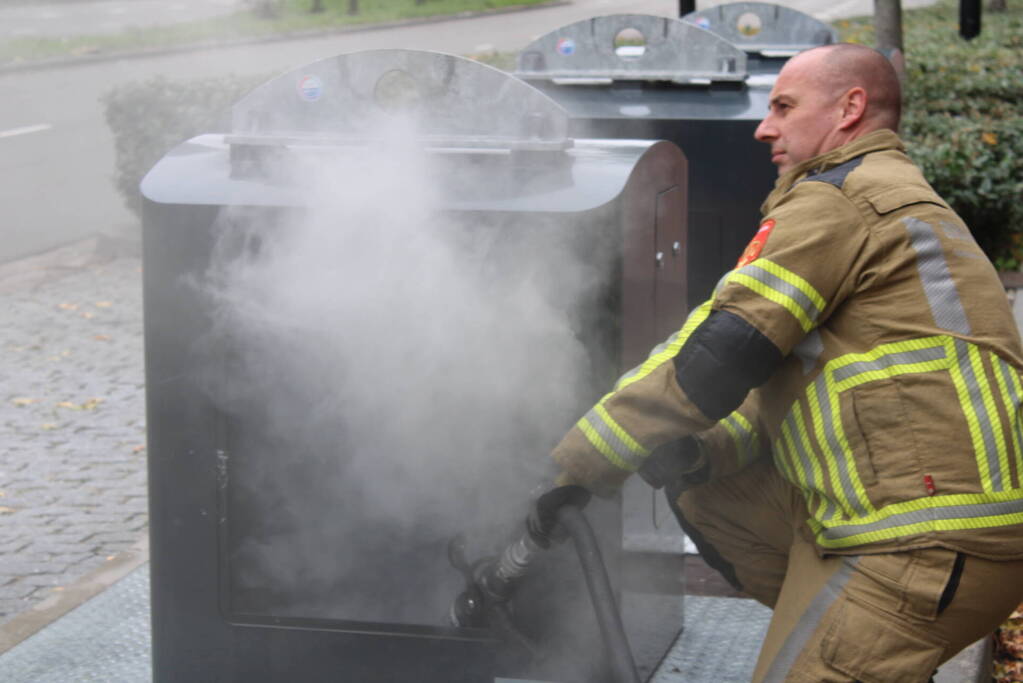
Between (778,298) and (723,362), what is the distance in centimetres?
13

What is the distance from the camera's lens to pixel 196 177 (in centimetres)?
273

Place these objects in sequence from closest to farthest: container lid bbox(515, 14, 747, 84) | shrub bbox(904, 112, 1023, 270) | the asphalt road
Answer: container lid bbox(515, 14, 747, 84), shrub bbox(904, 112, 1023, 270), the asphalt road

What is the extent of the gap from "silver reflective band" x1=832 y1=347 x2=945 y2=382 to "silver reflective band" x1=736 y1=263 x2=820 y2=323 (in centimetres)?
10

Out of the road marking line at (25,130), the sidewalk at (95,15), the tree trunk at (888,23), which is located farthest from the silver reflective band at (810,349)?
the road marking line at (25,130)

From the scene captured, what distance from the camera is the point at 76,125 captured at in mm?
14180

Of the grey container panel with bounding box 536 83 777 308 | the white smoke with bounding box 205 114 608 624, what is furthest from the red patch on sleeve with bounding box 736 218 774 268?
the grey container panel with bounding box 536 83 777 308

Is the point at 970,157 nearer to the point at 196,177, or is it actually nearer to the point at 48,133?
the point at 196,177

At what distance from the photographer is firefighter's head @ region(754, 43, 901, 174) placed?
2.37m

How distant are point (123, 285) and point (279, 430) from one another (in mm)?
5882

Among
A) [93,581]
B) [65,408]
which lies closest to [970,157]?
[65,408]

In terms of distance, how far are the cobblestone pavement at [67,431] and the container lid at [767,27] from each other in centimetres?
306

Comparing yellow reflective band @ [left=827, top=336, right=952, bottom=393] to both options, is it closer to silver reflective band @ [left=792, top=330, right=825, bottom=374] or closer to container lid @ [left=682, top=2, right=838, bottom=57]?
silver reflective band @ [left=792, top=330, right=825, bottom=374]

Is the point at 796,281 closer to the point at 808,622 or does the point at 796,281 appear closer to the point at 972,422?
the point at 972,422

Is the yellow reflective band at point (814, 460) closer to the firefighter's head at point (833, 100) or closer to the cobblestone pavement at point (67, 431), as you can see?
the firefighter's head at point (833, 100)
